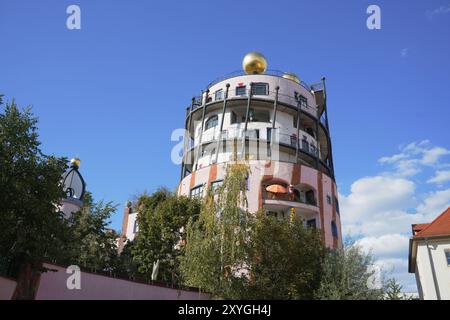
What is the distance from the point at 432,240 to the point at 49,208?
2247 centimetres

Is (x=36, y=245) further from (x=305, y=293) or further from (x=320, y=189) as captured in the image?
(x=320, y=189)

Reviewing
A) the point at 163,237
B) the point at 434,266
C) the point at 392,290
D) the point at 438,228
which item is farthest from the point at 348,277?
the point at 163,237

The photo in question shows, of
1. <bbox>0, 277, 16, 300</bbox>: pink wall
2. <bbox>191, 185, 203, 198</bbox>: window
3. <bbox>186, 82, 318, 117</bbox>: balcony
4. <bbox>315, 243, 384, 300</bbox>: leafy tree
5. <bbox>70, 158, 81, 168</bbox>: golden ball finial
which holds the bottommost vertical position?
<bbox>0, 277, 16, 300</bbox>: pink wall

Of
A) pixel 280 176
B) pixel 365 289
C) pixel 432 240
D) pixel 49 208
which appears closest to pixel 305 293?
pixel 365 289

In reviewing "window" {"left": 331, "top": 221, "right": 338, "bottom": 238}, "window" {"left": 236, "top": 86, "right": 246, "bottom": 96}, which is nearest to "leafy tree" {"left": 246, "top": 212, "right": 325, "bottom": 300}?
"window" {"left": 331, "top": 221, "right": 338, "bottom": 238}

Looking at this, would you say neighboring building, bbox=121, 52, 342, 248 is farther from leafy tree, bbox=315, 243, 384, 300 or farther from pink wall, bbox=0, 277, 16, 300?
pink wall, bbox=0, 277, 16, 300

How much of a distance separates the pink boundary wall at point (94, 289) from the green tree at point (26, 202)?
24.0 inches

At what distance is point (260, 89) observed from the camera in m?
39.7

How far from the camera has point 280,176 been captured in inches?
1378

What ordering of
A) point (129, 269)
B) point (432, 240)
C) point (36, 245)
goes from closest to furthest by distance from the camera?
point (36, 245), point (432, 240), point (129, 269)

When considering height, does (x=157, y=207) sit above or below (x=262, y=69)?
below

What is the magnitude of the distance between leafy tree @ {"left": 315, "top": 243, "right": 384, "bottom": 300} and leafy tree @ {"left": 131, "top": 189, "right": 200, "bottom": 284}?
10.6 metres

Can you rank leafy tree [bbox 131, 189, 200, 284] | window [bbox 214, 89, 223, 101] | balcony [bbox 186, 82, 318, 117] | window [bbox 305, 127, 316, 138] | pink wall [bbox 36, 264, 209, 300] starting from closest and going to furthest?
pink wall [bbox 36, 264, 209, 300]
leafy tree [bbox 131, 189, 200, 284]
balcony [bbox 186, 82, 318, 117]
window [bbox 214, 89, 223, 101]
window [bbox 305, 127, 316, 138]

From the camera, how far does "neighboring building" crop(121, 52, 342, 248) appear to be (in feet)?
115
